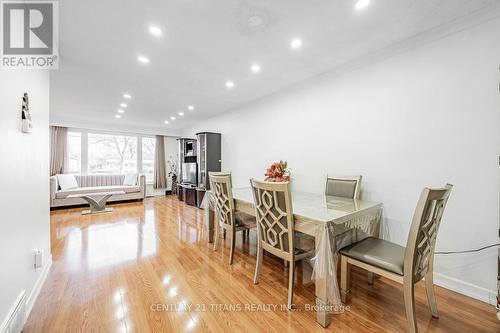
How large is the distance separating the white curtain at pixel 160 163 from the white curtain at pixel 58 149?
8.17 feet

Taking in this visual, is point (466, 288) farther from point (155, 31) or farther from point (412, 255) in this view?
point (155, 31)

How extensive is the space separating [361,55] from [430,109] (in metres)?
1.03

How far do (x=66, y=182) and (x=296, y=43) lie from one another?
21.0 ft

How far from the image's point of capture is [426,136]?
79.9 inches

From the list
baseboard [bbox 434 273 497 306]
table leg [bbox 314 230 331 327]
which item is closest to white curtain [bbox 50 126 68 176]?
table leg [bbox 314 230 331 327]

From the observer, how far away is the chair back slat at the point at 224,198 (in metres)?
2.31

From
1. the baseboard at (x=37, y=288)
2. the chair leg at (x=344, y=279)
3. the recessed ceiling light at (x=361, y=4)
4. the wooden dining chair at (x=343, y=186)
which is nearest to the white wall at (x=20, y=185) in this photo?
the baseboard at (x=37, y=288)

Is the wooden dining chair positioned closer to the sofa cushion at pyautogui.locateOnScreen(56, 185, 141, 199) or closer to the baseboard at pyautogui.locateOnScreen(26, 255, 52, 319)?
the baseboard at pyautogui.locateOnScreen(26, 255, 52, 319)

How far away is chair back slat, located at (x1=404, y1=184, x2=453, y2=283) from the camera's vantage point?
124cm

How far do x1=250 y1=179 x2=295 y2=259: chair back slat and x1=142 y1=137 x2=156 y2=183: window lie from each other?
6651 mm

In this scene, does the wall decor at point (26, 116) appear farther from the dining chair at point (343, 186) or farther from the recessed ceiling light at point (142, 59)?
the dining chair at point (343, 186)

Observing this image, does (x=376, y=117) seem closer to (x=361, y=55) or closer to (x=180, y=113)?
(x=361, y=55)

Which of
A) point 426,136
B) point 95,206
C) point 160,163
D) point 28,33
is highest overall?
point 28,33

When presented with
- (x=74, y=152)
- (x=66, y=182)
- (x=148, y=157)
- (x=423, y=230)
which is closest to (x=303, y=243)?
(x=423, y=230)
